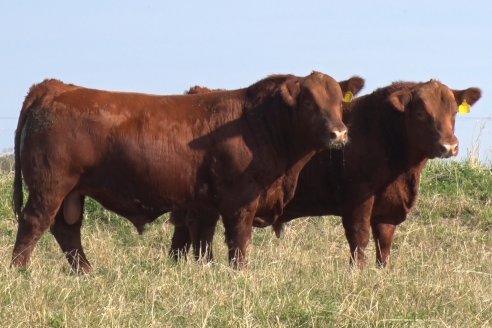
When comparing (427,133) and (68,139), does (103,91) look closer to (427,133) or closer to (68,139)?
(68,139)

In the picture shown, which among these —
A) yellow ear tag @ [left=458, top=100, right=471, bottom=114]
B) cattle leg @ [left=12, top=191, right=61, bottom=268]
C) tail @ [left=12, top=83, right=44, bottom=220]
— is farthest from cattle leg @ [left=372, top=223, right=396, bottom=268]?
tail @ [left=12, top=83, right=44, bottom=220]

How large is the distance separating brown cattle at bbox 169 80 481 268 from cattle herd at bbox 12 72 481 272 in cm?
1

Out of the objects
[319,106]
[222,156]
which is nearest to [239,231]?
[222,156]

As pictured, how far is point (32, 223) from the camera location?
8.88 metres

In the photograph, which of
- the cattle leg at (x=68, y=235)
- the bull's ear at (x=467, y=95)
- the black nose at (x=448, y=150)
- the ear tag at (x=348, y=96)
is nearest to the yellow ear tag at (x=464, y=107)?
the bull's ear at (x=467, y=95)

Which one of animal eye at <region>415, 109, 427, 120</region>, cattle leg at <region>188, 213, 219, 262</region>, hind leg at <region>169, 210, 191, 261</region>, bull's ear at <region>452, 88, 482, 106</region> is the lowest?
hind leg at <region>169, 210, 191, 261</region>

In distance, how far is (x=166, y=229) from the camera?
11859 millimetres

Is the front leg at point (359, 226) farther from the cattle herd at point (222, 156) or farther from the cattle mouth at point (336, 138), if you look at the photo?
the cattle mouth at point (336, 138)

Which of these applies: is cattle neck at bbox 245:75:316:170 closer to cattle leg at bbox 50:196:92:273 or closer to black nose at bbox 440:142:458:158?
black nose at bbox 440:142:458:158

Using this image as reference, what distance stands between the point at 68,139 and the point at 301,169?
7.76 feet

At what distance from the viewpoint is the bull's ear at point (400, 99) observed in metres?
10.2

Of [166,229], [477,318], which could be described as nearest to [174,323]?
[477,318]

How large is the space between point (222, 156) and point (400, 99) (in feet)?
7.06

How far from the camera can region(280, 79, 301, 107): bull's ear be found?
9461 mm
